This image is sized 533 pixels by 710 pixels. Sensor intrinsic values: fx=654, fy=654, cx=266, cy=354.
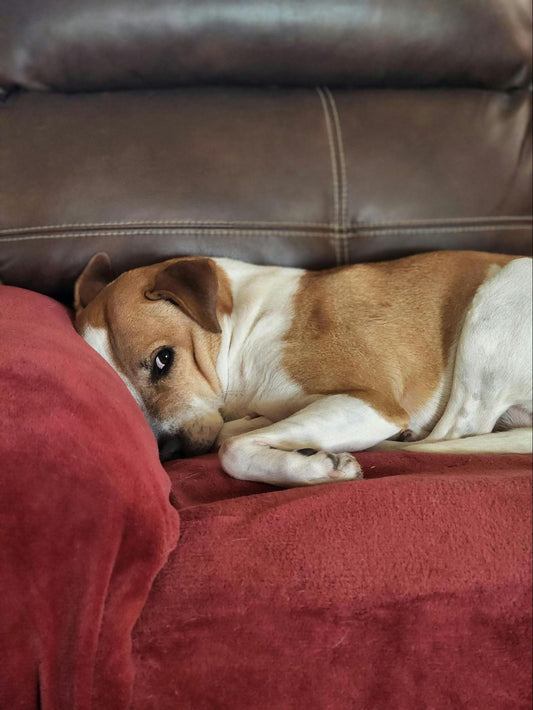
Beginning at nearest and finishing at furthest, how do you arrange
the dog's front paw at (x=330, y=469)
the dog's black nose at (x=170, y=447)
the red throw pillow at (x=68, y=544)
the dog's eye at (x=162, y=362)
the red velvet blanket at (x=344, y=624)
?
1. the red throw pillow at (x=68, y=544)
2. the red velvet blanket at (x=344, y=624)
3. the dog's front paw at (x=330, y=469)
4. the dog's black nose at (x=170, y=447)
5. the dog's eye at (x=162, y=362)

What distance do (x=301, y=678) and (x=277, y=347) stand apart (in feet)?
3.48

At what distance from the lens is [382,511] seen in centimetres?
132

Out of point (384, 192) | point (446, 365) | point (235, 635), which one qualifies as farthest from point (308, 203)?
point (235, 635)

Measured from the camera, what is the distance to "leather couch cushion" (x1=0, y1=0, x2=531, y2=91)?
2.29 meters

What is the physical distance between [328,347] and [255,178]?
0.73 m

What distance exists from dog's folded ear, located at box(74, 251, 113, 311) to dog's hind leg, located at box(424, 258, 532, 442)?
1.18 meters

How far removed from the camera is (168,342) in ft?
6.66

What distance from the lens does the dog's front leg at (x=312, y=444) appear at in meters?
1.62

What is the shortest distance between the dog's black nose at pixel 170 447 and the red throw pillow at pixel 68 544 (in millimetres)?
561

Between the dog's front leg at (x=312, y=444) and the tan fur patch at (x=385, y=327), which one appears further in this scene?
the tan fur patch at (x=385, y=327)

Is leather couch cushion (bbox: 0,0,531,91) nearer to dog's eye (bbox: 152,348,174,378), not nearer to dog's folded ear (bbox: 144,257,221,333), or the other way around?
dog's folded ear (bbox: 144,257,221,333)

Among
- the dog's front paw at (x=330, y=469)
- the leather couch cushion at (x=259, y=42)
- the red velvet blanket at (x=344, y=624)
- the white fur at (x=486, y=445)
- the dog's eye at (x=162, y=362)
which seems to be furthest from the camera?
the leather couch cushion at (x=259, y=42)

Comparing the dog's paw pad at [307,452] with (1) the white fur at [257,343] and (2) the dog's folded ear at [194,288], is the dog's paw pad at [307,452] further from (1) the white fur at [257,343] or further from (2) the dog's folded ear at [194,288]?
(2) the dog's folded ear at [194,288]

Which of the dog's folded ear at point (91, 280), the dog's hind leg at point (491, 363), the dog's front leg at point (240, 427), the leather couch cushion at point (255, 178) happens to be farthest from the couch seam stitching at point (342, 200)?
the dog's folded ear at point (91, 280)
